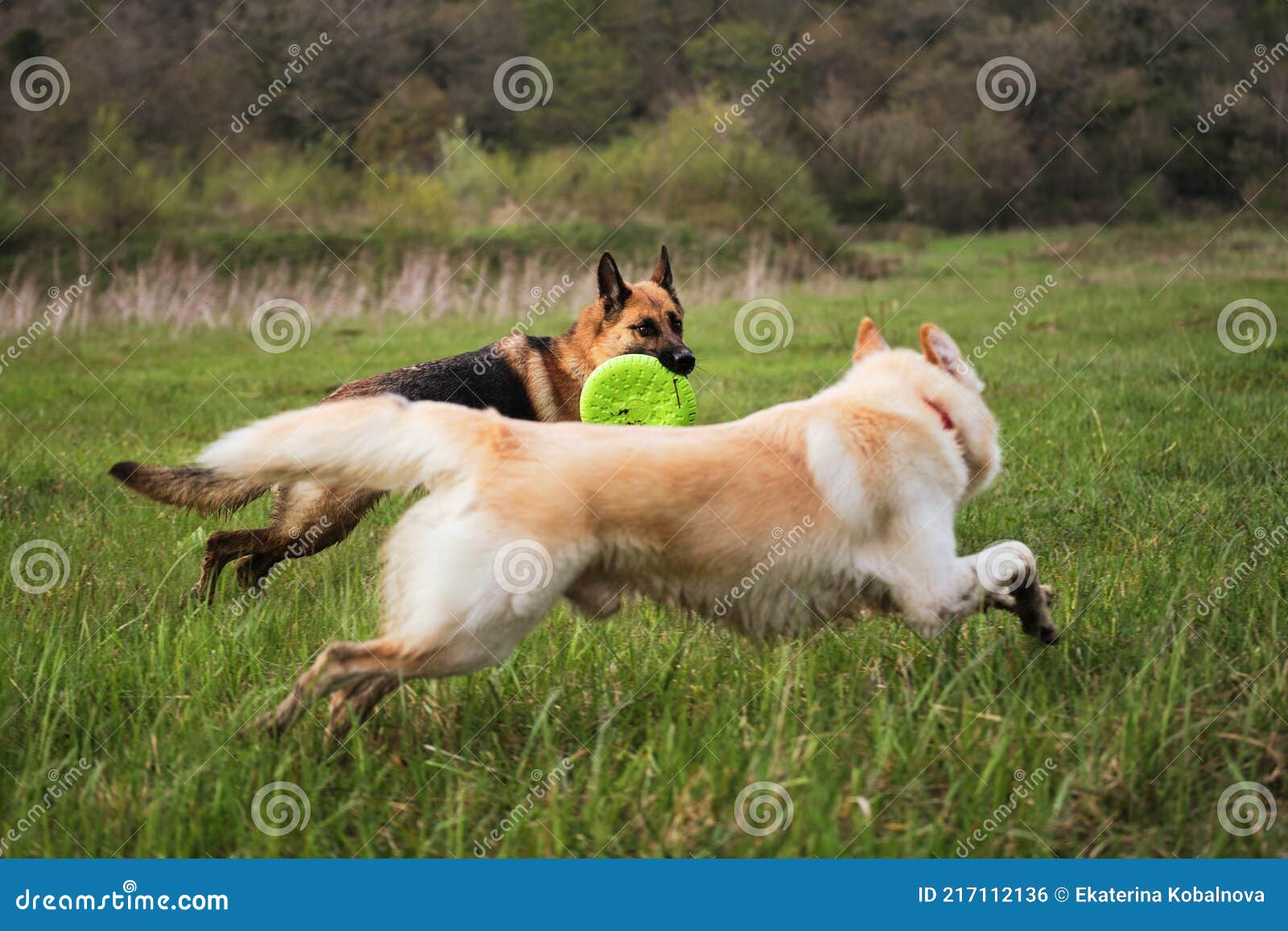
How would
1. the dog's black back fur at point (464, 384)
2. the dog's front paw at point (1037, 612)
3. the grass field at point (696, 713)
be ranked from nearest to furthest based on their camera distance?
the grass field at point (696, 713), the dog's front paw at point (1037, 612), the dog's black back fur at point (464, 384)

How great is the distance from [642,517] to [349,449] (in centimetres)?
82

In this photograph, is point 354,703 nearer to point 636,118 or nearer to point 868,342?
point 868,342

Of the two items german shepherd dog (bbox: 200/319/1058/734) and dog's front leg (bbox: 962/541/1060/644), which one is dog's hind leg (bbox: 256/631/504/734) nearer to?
german shepherd dog (bbox: 200/319/1058/734)

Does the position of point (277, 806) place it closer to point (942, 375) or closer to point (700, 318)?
point (942, 375)

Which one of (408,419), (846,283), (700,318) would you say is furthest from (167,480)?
(846,283)

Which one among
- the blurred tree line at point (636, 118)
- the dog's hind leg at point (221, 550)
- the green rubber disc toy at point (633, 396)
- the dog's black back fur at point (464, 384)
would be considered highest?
the blurred tree line at point (636, 118)

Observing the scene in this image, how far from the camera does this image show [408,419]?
301 centimetres

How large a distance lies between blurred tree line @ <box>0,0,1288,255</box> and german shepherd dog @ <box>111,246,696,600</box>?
776 inches

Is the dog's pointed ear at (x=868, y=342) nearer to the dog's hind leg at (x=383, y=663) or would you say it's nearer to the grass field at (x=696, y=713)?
the grass field at (x=696, y=713)

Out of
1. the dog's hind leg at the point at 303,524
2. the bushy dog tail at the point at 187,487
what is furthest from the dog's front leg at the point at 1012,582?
the dog's hind leg at the point at 303,524

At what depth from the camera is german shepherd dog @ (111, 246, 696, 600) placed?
407cm

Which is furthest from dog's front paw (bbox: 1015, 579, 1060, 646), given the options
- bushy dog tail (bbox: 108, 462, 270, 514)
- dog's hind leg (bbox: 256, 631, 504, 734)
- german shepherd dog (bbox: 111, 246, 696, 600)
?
bushy dog tail (bbox: 108, 462, 270, 514)

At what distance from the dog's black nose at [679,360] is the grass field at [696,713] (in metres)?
1.91

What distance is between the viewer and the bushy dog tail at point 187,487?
389cm
